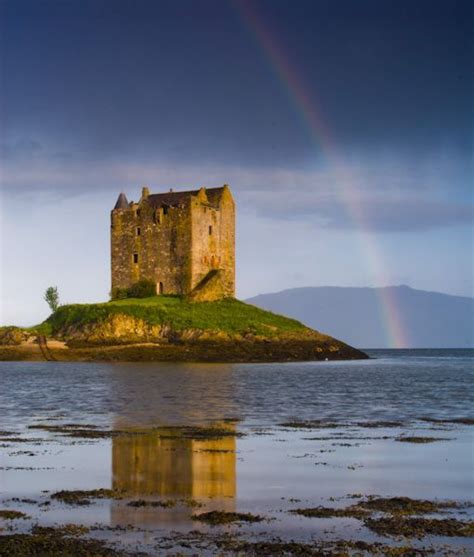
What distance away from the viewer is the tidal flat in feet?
31.0

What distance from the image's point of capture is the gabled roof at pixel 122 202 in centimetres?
9136

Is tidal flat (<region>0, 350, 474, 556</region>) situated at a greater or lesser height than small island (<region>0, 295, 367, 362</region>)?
lesser

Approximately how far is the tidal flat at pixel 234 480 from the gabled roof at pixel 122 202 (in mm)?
63802

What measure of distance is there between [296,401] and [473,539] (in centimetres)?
2257

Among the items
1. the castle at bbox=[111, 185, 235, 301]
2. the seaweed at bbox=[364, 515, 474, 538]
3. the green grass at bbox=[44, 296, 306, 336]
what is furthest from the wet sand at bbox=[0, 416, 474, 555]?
the castle at bbox=[111, 185, 235, 301]

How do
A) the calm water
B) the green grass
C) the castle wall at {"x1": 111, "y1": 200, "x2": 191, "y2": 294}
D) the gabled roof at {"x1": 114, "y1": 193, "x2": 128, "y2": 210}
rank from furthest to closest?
the gabled roof at {"x1": 114, "y1": 193, "x2": 128, "y2": 210} < the castle wall at {"x1": 111, "y1": 200, "x2": 191, "y2": 294} < the green grass < the calm water

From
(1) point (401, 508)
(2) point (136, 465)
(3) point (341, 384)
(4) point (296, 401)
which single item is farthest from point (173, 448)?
(3) point (341, 384)

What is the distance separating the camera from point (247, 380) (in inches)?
1804

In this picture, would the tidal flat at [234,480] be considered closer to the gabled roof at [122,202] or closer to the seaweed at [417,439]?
the seaweed at [417,439]

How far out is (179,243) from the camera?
282 ft

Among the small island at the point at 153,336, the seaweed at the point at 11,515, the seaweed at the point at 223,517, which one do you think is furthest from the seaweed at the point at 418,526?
the small island at the point at 153,336

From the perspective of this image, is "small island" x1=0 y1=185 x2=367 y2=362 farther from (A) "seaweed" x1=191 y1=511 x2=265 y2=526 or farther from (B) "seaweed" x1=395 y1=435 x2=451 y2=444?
(A) "seaweed" x1=191 y1=511 x2=265 y2=526

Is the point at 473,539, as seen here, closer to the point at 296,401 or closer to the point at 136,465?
the point at 136,465

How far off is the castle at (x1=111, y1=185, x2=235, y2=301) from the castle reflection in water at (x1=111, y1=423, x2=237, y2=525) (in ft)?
214
